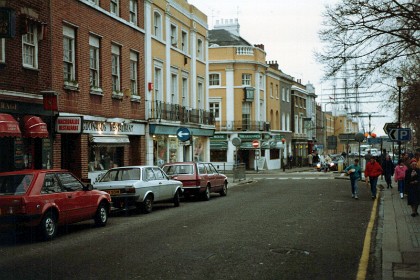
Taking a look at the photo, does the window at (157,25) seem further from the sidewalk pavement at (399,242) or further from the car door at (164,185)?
the sidewalk pavement at (399,242)

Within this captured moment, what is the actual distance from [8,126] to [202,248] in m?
8.16

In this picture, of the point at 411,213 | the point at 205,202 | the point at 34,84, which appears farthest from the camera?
the point at 205,202

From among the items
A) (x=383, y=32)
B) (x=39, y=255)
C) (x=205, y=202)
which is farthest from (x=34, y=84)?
(x=383, y=32)

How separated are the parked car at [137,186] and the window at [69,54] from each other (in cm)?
548

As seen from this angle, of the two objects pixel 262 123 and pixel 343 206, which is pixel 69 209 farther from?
pixel 262 123

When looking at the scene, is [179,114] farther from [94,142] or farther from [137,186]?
[137,186]

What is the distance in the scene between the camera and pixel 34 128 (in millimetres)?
17719

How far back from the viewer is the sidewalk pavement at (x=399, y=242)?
830cm

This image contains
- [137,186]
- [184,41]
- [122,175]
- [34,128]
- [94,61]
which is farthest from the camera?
[184,41]

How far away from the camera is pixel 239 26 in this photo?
6450cm

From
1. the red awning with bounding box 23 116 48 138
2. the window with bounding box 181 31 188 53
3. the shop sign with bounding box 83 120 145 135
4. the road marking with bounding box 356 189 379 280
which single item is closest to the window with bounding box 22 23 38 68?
the red awning with bounding box 23 116 48 138

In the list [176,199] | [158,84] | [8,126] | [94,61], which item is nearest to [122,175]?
[176,199]

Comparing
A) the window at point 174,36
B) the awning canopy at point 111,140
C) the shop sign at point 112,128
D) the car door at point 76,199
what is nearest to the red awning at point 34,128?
the shop sign at point 112,128

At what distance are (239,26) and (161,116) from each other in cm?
3691
